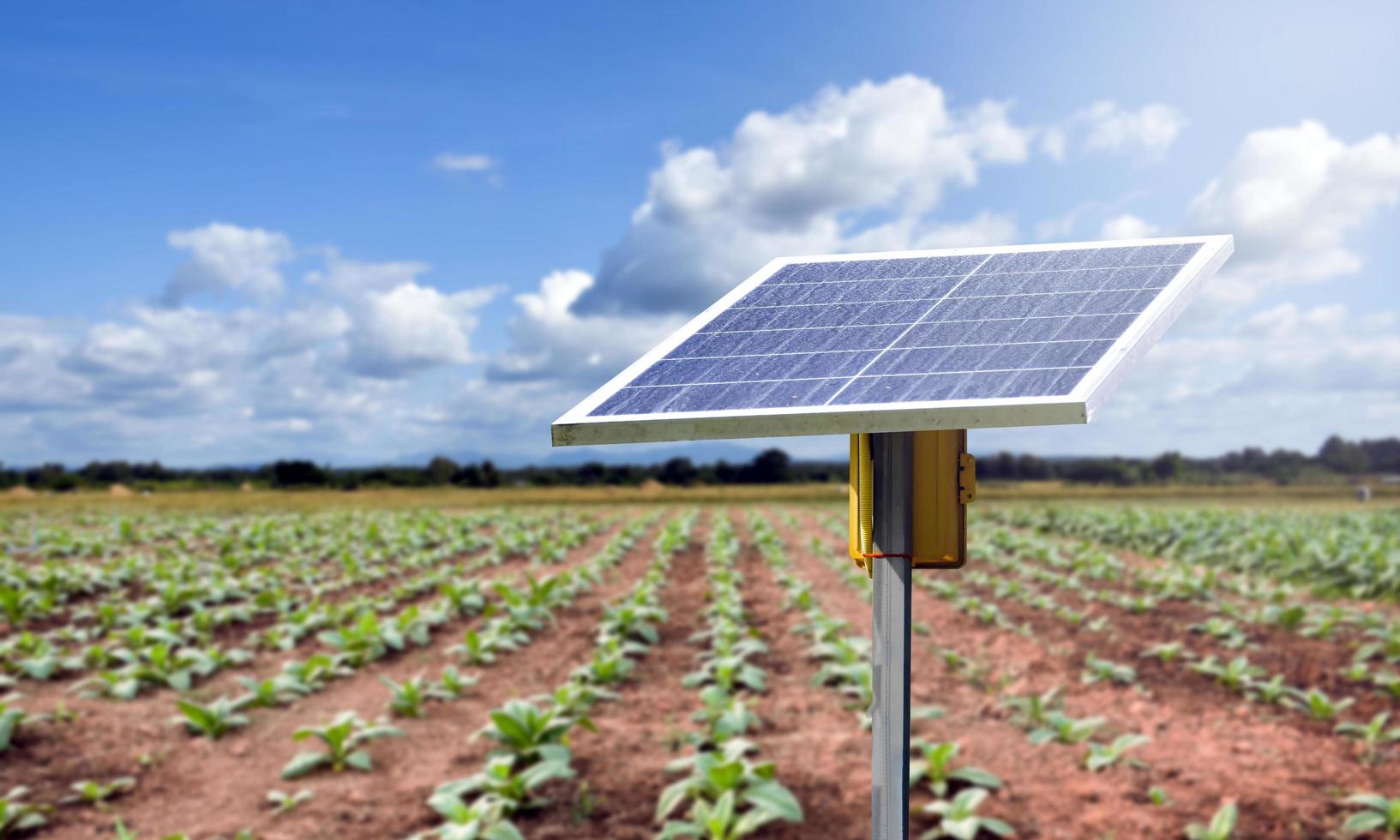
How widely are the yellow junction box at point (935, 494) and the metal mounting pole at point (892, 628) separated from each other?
21 mm

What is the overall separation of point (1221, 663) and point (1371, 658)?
1.71m

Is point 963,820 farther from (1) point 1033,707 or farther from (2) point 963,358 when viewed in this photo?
(2) point 963,358

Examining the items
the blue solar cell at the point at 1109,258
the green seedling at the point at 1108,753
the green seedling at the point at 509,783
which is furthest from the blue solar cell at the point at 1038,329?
the green seedling at the point at 1108,753

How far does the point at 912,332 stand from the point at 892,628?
2.76 feet

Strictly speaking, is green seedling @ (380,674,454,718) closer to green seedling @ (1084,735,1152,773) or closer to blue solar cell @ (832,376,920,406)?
green seedling @ (1084,735,1152,773)

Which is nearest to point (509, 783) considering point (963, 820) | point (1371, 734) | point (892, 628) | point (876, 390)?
point (963, 820)

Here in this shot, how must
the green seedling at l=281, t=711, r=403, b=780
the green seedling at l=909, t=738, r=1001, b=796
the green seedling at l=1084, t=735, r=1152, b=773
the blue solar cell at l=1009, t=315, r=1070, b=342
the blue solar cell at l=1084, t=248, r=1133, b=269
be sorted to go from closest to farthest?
the blue solar cell at l=1009, t=315, r=1070, b=342 < the blue solar cell at l=1084, t=248, r=1133, b=269 < the green seedling at l=909, t=738, r=1001, b=796 < the green seedling at l=1084, t=735, r=1152, b=773 < the green seedling at l=281, t=711, r=403, b=780

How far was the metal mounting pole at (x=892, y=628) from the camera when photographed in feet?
8.50

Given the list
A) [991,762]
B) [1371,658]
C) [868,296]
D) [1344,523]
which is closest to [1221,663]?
[1371,658]

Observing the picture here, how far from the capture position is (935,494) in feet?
8.57

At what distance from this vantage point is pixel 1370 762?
6.50m

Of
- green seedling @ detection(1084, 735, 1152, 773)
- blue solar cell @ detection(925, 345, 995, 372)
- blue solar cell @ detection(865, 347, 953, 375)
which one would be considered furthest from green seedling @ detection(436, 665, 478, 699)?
blue solar cell @ detection(925, 345, 995, 372)

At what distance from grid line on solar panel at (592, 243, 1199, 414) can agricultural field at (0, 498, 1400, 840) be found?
2.96 m

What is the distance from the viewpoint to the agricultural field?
18.3 ft
